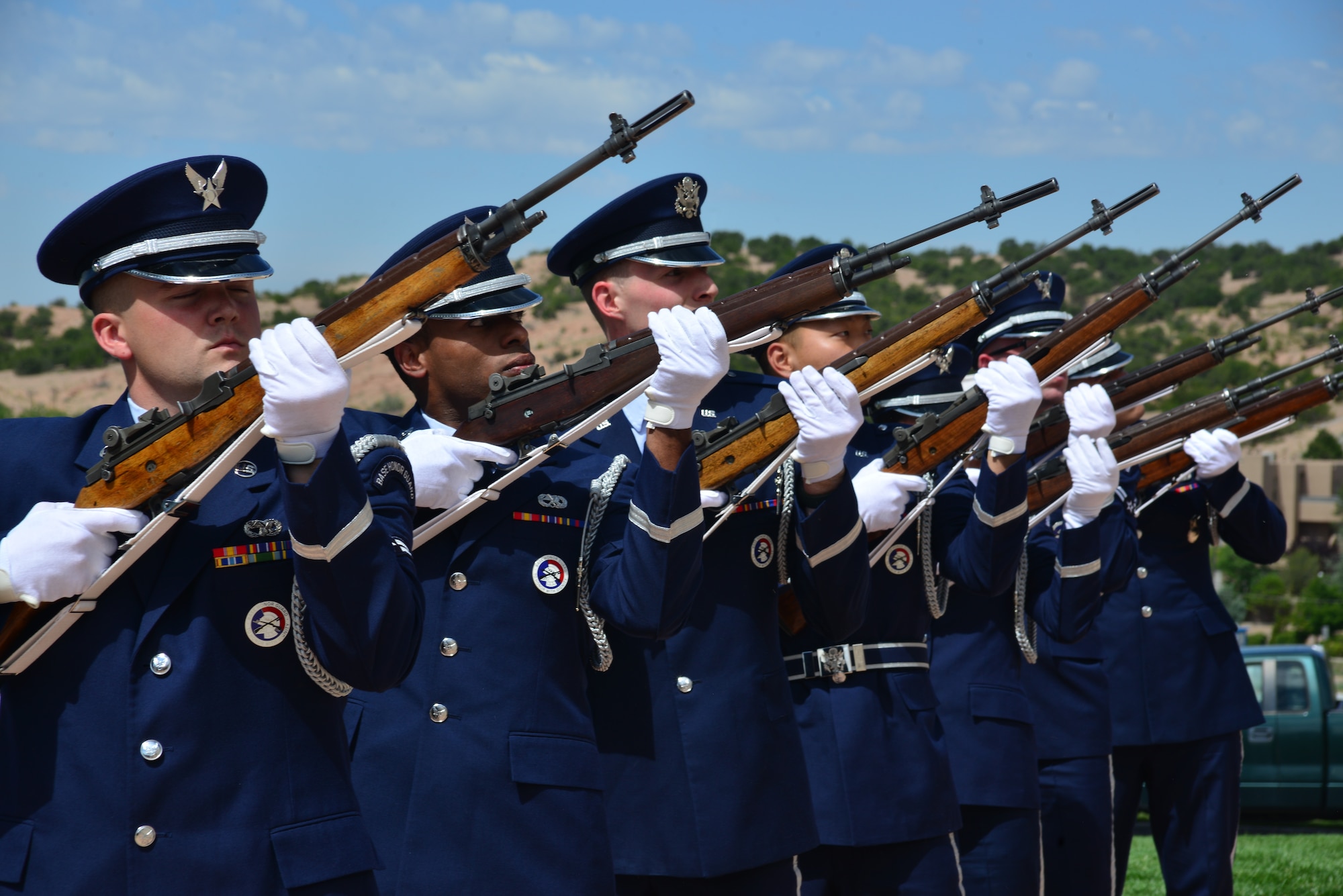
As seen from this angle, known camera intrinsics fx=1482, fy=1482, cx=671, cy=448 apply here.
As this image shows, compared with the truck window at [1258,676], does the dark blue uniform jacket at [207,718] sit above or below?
above

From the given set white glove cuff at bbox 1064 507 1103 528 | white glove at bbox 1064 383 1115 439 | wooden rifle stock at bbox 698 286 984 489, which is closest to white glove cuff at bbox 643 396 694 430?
wooden rifle stock at bbox 698 286 984 489

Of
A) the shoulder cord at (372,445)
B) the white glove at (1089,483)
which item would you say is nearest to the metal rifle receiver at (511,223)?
the shoulder cord at (372,445)

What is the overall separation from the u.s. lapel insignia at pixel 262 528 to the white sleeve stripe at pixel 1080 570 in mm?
3758

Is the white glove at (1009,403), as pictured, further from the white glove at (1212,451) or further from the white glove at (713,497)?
the white glove at (1212,451)

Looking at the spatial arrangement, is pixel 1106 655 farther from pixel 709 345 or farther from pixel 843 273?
pixel 709 345

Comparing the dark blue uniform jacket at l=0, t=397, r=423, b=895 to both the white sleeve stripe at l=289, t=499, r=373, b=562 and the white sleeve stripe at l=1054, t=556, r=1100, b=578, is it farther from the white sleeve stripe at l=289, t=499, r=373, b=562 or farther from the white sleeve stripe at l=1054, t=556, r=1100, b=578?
the white sleeve stripe at l=1054, t=556, r=1100, b=578

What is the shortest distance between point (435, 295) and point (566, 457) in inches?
34.8

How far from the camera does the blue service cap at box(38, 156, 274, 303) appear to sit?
3080 mm

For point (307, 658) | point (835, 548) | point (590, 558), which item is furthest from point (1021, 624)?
point (307, 658)

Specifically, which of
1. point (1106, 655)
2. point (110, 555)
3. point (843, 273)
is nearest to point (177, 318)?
point (110, 555)

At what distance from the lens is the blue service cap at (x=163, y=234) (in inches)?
121

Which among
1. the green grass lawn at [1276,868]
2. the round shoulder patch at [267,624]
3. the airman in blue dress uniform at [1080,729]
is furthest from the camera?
the green grass lawn at [1276,868]

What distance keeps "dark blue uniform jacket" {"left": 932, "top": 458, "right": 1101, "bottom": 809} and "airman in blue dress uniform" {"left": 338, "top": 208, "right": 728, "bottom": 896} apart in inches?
67.7

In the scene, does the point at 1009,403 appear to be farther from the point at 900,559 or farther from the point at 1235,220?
the point at 1235,220
